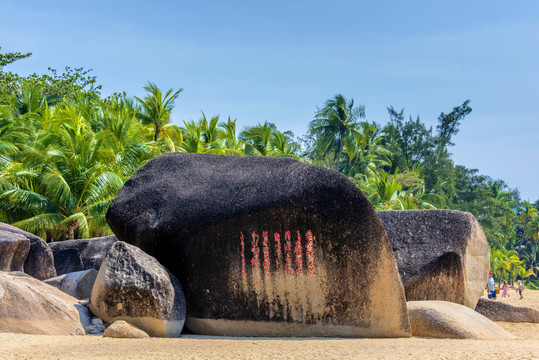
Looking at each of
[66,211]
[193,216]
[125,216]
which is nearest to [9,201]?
[66,211]

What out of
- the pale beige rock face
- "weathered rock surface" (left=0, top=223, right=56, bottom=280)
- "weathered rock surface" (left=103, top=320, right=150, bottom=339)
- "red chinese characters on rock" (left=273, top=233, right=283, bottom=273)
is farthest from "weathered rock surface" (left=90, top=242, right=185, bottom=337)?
the pale beige rock face

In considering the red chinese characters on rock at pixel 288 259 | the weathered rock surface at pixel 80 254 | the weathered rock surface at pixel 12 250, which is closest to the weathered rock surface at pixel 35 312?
the weathered rock surface at pixel 12 250

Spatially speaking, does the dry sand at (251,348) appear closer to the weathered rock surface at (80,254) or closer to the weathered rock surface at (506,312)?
the weathered rock surface at (506,312)

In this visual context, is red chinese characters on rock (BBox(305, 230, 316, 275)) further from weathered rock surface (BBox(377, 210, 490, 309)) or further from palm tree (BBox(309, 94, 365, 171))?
palm tree (BBox(309, 94, 365, 171))

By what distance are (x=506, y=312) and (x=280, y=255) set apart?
624cm

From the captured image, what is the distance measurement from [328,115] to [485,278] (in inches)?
965

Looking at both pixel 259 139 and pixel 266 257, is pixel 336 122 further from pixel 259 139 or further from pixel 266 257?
pixel 266 257

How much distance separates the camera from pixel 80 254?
1273 centimetres

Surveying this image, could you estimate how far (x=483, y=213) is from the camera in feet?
131

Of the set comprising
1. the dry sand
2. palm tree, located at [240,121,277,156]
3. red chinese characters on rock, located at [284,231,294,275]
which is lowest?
the dry sand

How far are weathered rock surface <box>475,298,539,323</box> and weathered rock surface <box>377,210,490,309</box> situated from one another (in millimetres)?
1152

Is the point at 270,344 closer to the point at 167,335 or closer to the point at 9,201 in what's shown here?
the point at 167,335

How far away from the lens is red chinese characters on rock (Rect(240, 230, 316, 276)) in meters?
7.63

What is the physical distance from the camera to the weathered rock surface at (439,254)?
9570mm
